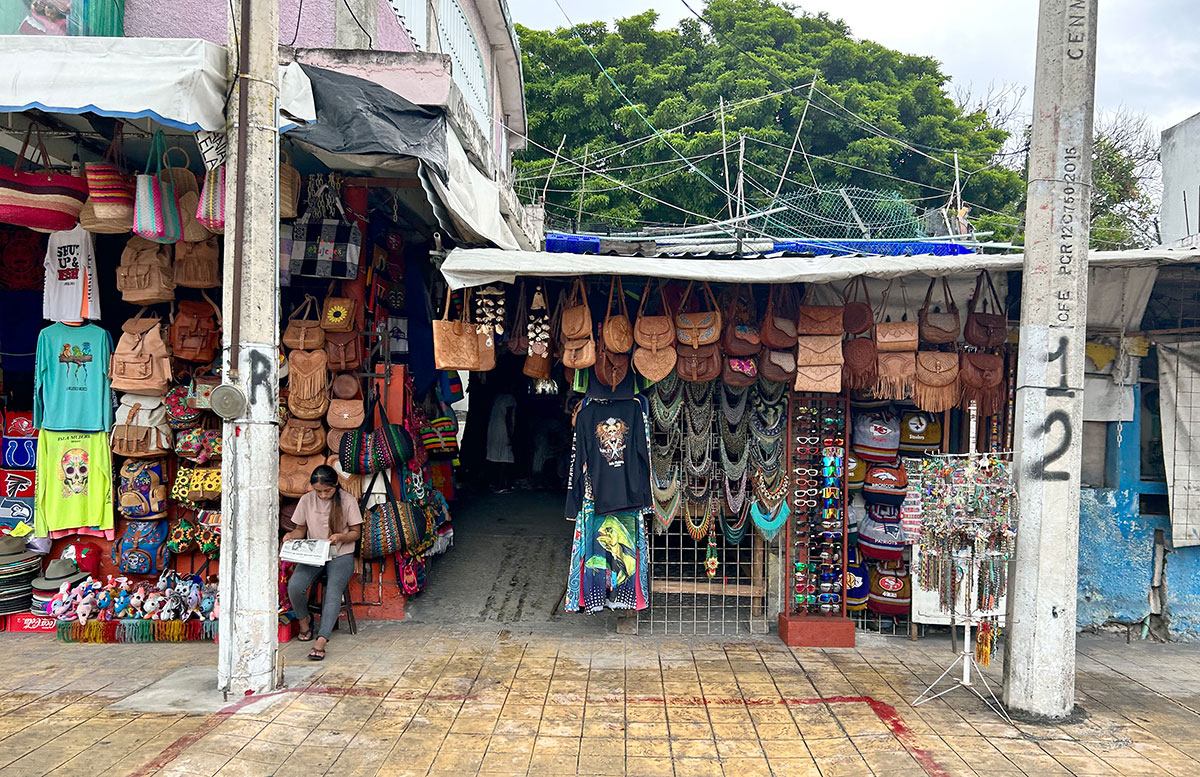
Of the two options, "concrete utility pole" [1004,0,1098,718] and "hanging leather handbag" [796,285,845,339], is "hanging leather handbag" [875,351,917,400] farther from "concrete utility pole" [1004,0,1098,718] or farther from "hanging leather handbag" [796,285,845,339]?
"concrete utility pole" [1004,0,1098,718]

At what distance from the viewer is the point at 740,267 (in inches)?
223

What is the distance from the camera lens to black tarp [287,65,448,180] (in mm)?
5133

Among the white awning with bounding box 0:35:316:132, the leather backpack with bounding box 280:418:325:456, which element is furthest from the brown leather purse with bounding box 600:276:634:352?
the white awning with bounding box 0:35:316:132

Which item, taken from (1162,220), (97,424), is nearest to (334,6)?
(97,424)

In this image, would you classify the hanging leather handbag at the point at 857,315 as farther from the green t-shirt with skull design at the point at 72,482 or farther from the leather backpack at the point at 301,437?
the green t-shirt with skull design at the point at 72,482

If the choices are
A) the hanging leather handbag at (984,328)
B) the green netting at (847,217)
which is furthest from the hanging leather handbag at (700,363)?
the green netting at (847,217)

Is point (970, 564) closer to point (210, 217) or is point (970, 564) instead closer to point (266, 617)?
point (266, 617)

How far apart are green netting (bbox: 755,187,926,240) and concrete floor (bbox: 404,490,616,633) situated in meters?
6.94

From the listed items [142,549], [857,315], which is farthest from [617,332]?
Result: [142,549]

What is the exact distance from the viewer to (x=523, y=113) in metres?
15.7

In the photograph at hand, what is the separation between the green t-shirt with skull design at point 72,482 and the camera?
6.50 meters

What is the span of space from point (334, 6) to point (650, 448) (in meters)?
4.70

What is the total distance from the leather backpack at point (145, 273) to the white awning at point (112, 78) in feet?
5.21

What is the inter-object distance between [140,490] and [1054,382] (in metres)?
6.89
